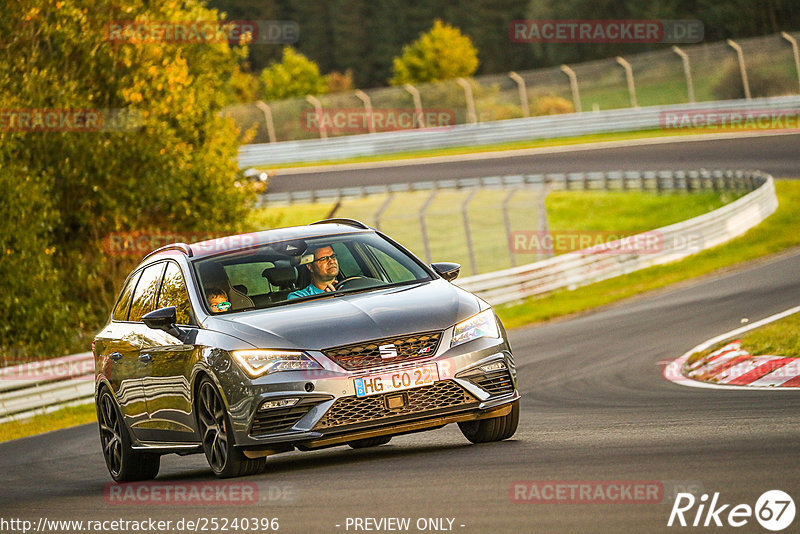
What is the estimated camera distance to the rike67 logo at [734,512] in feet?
17.0

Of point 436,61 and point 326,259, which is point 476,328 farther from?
point 436,61

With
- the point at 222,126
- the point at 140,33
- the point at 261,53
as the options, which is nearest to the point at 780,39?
the point at 222,126

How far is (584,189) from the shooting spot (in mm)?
41562

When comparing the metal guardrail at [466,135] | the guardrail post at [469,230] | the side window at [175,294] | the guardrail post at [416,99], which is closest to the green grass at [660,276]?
the guardrail post at [469,230]

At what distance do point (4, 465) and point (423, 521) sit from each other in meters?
8.86

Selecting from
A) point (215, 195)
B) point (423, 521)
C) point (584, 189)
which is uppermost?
point (423, 521)

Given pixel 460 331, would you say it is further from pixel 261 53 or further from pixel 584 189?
pixel 261 53

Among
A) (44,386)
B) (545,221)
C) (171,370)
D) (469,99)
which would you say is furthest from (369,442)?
(469,99)

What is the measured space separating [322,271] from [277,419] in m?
1.49

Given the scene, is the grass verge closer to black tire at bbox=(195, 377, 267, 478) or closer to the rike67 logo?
black tire at bbox=(195, 377, 267, 478)

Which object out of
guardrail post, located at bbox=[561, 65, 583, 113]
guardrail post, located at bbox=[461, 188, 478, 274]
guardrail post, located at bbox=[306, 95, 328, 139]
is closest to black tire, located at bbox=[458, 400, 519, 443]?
guardrail post, located at bbox=[461, 188, 478, 274]

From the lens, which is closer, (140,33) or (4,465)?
(4,465)

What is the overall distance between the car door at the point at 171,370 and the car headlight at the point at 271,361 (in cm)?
71

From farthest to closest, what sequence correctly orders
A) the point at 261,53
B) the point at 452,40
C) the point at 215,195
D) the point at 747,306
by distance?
1. the point at 261,53
2. the point at 452,40
3. the point at 215,195
4. the point at 747,306
